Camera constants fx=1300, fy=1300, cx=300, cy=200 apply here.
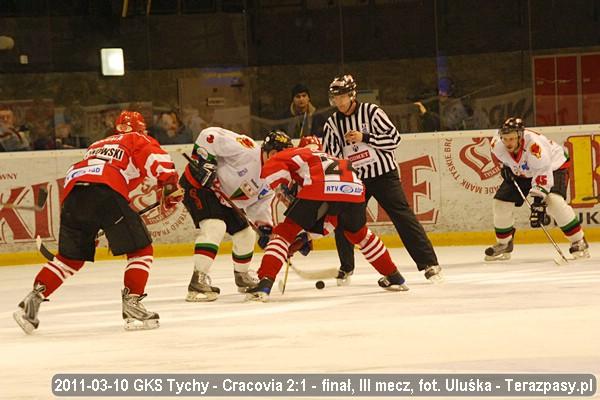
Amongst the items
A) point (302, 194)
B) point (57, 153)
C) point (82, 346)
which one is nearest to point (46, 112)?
point (57, 153)

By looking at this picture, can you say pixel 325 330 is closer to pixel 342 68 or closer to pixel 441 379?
pixel 441 379

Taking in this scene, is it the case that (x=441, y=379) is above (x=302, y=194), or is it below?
below

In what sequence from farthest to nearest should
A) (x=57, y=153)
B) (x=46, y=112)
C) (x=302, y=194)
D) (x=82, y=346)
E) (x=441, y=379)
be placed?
1. (x=46, y=112)
2. (x=57, y=153)
3. (x=302, y=194)
4. (x=82, y=346)
5. (x=441, y=379)

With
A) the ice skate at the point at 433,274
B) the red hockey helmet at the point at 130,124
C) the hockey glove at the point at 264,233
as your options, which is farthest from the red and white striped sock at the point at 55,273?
the ice skate at the point at 433,274

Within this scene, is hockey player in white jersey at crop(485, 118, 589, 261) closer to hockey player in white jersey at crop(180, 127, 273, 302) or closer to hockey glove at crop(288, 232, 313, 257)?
hockey glove at crop(288, 232, 313, 257)

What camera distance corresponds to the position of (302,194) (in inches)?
252

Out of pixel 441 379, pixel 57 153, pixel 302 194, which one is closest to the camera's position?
pixel 441 379

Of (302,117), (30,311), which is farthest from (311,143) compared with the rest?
(302,117)

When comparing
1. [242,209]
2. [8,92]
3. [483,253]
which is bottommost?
[483,253]

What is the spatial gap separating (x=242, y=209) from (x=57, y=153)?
9.12 ft

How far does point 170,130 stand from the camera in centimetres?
1123

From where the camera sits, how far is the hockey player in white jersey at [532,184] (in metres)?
8.05

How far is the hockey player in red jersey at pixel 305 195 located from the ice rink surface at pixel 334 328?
0.75 feet

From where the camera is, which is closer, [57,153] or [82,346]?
[82,346]
